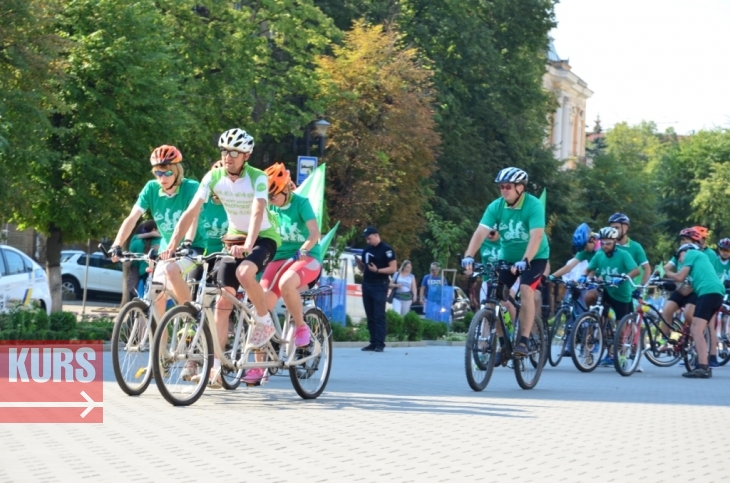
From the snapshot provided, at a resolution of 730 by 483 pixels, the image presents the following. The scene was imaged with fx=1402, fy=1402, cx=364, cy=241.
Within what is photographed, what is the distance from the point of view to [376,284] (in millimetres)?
21328

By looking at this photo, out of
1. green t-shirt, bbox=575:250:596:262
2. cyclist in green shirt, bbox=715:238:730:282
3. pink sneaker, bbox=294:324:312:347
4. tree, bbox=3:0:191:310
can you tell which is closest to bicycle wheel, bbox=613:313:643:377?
green t-shirt, bbox=575:250:596:262

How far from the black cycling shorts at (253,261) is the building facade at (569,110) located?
87768 millimetres

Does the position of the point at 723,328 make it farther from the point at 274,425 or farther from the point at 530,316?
the point at 274,425

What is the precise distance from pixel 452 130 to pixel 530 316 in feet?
121

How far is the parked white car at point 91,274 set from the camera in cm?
3891

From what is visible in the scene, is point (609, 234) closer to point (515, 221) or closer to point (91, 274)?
point (515, 221)

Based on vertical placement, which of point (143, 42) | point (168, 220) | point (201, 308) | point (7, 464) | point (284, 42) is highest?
point (284, 42)

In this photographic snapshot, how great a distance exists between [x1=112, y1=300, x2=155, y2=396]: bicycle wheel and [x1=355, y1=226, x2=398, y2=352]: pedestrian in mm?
10187

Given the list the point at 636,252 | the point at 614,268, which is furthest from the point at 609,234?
the point at 636,252

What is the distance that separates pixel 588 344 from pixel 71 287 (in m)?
A: 25.1

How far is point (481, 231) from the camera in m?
13.3

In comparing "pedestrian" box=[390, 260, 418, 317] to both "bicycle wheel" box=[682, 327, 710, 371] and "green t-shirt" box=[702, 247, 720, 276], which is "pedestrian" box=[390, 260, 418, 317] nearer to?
"green t-shirt" box=[702, 247, 720, 276]

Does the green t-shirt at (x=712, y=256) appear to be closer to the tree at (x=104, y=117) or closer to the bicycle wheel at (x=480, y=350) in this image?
the bicycle wheel at (x=480, y=350)

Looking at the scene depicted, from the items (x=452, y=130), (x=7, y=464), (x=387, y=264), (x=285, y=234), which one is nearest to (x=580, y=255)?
(x=387, y=264)
